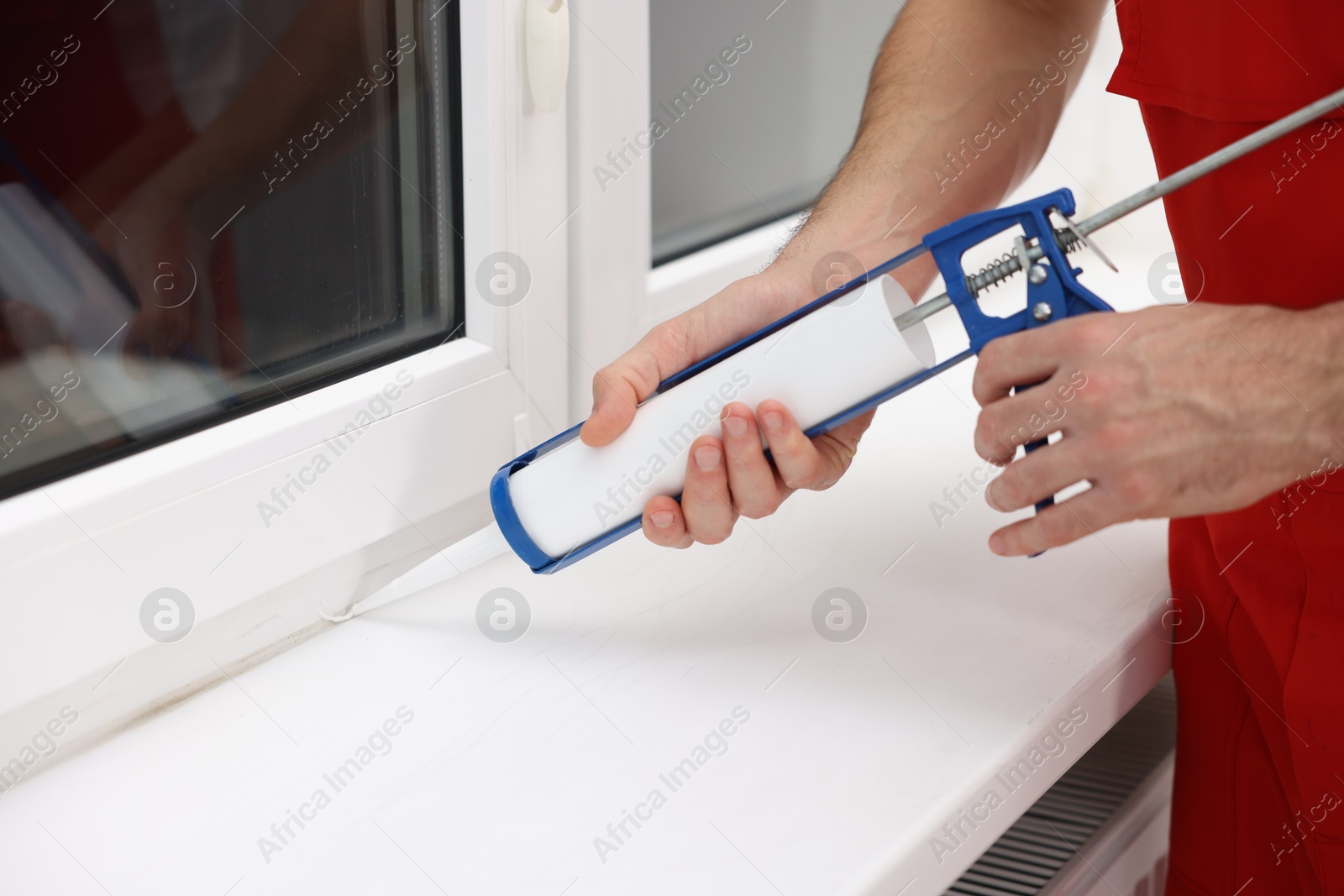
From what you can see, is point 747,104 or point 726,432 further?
point 747,104

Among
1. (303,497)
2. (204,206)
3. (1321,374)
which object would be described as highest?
(204,206)

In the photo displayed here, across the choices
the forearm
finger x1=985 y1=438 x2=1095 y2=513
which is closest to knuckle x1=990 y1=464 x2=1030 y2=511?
finger x1=985 y1=438 x2=1095 y2=513

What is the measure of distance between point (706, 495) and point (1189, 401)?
0.25 m

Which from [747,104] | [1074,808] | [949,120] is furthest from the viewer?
[747,104]

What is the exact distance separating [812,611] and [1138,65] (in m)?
0.38

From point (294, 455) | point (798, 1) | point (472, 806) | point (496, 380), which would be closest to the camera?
point (472, 806)

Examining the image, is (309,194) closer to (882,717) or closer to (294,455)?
(294,455)

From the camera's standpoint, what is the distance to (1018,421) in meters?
0.56

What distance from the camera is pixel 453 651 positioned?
729mm

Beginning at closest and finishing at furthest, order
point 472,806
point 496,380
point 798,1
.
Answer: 1. point 472,806
2. point 496,380
3. point 798,1

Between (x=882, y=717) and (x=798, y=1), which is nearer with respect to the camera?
(x=882, y=717)

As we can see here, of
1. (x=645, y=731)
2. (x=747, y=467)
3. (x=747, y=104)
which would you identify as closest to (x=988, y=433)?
(x=747, y=467)

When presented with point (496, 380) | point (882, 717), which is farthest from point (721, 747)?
point (496, 380)

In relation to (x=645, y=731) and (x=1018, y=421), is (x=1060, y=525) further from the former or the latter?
(x=645, y=731)
